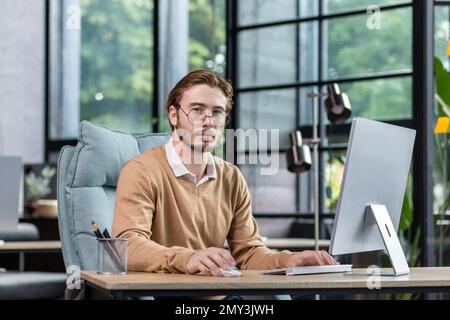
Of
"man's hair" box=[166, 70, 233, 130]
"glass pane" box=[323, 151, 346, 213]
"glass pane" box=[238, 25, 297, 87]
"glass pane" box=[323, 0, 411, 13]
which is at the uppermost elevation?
"glass pane" box=[323, 0, 411, 13]

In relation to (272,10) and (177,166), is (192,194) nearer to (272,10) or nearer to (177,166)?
(177,166)

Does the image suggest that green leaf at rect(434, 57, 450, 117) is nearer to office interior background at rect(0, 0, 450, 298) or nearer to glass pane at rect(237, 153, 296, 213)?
office interior background at rect(0, 0, 450, 298)

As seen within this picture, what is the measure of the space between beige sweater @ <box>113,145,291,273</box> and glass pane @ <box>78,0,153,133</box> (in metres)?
3.89

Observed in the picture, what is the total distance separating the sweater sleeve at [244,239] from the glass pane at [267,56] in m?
2.70

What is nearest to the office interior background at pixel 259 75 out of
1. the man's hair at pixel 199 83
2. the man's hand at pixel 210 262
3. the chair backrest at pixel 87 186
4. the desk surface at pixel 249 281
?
the chair backrest at pixel 87 186

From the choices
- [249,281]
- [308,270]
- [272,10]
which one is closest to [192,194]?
[308,270]

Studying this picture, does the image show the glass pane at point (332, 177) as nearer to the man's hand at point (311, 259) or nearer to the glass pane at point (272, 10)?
the glass pane at point (272, 10)

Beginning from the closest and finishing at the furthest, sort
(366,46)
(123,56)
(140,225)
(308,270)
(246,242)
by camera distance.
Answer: (308,270)
(140,225)
(246,242)
(366,46)
(123,56)

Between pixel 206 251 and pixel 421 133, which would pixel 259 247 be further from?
pixel 421 133

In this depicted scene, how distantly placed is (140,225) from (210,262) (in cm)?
32

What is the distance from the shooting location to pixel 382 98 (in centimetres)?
467

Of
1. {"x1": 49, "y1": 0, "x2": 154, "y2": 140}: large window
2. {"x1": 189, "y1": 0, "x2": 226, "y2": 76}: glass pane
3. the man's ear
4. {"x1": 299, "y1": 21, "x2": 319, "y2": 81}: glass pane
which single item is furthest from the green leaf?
{"x1": 49, "y1": 0, "x2": 154, "y2": 140}: large window

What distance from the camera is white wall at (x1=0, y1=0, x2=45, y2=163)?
22.2 ft
